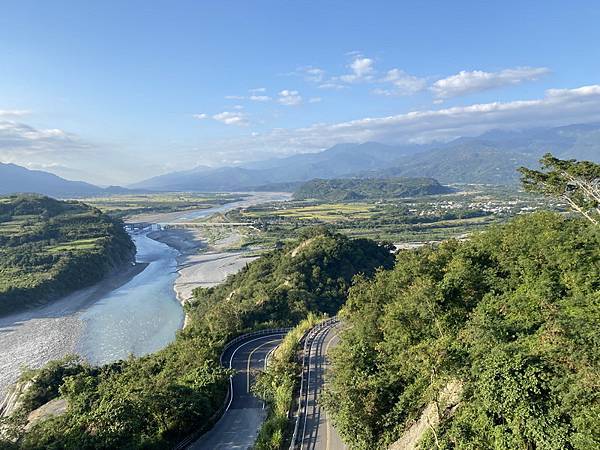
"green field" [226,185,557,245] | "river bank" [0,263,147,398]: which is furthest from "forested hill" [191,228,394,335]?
"green field" [226,185,557,245]

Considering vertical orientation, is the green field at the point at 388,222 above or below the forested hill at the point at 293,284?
below

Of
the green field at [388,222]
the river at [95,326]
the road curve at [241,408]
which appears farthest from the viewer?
the green field at [388,222]

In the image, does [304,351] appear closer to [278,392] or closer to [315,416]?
[278,392]

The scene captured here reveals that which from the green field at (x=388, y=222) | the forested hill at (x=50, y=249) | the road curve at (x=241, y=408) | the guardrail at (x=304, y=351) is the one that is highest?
the forested hill at (x=50, y=249)

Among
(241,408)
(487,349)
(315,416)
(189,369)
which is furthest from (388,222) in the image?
(487,349)

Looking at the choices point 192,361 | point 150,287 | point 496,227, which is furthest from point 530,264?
point 150,287

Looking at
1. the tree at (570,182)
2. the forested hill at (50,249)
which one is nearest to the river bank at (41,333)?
the forested hill at (50,249)

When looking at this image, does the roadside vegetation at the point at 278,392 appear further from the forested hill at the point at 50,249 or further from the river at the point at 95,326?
the forested hill at the point at 50,249
